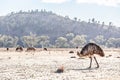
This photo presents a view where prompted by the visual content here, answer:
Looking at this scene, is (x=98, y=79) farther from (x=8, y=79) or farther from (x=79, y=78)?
(x=8, y=79)

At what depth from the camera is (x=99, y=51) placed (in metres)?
30.3

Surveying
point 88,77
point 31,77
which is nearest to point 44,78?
point 31,77

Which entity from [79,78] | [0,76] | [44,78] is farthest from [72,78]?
[0,76]

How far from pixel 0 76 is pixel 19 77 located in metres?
1.50

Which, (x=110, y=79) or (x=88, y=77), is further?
(x=88, y=77)

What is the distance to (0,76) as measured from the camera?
23.2 meters

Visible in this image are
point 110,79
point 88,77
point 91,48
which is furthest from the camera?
point 91,48

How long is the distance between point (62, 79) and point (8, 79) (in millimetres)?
3492

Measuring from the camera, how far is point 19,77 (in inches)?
891

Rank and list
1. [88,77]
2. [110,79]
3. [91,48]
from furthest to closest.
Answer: [91,48] < [88,77] < [110,79]

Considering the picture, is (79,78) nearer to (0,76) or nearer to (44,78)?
(44,78)

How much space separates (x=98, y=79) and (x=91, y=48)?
8.43 meters

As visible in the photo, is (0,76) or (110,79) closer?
(110,79)

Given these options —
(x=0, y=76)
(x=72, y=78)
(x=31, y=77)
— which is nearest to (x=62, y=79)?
Answer: (x=72, y=78)
